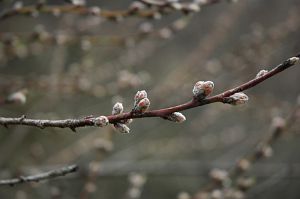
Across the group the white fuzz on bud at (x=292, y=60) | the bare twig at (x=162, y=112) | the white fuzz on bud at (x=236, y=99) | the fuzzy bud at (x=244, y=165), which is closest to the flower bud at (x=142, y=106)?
the bare twig at (x=162, y=112)

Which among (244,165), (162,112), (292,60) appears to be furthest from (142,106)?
(244,165)

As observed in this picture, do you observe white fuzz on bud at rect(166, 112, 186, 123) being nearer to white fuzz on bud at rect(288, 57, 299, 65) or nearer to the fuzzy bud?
white fuzz on bud at rect(288, 57, 299, 65)

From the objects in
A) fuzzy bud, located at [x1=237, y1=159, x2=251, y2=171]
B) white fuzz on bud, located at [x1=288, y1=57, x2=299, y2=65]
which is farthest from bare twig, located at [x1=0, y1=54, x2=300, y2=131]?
fuzzy bud, located at [x1=237, y1=159, x2=251, y2=171]

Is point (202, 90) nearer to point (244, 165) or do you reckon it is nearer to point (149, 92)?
point (244, 165)

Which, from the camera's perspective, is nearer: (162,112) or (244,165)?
(162,112)

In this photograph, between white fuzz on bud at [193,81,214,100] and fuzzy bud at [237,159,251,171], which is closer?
white fuzz on bud at [193,81,214,100]

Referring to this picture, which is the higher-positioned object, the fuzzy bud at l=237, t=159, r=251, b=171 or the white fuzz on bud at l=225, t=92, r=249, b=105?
the white fuzz on bud at l=225, t=92, r=249, b=105

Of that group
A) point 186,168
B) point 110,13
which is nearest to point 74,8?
point 110,13

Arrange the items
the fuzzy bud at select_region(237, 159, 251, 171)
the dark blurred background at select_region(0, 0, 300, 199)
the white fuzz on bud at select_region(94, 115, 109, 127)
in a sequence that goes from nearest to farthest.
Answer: the white fuzz on bud at select_region(94, 115, 109, 127) < the fuzzy bud at select_region(237, 159, 251, 171) < the dark blurred background at select_region(0, 0, 300, 199)

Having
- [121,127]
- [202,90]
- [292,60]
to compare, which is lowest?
[121,127]
